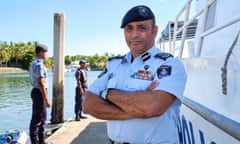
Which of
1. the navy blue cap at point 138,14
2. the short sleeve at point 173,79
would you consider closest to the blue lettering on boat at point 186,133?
the short sleeve at point 173,79

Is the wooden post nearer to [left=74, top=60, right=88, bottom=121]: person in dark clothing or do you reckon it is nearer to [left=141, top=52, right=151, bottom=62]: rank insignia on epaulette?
[left=74, top=60, right=88, bottom=121]: person in dark clothing

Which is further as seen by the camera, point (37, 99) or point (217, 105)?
point (37, 99)

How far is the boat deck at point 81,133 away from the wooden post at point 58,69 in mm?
780

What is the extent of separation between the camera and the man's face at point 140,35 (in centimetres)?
193

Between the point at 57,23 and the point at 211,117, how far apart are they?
6951 mm

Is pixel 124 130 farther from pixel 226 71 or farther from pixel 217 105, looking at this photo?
pixel 226 71

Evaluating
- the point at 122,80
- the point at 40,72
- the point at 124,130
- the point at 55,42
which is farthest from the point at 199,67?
the point at 55,42

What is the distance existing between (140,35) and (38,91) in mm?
3377

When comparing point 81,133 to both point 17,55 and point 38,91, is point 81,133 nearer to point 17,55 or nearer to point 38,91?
point 38,91

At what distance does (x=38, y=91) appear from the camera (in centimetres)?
490

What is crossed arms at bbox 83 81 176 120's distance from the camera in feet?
5.58

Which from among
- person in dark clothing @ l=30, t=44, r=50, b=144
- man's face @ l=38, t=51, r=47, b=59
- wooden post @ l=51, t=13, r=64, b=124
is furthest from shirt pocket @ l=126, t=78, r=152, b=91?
wooden post @ l=51, t=13, r=64, b=124

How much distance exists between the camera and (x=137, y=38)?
1.94 m

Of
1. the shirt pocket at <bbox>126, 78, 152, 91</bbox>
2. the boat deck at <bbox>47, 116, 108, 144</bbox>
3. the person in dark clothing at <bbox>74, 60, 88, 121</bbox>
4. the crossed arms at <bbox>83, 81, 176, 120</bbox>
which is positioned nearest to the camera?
the crossed arms at <bbox>83, 81, 176, 120</bbox>
